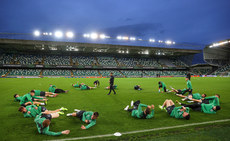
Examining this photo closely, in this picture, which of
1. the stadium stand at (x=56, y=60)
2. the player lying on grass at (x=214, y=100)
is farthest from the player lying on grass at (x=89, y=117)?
the stadium stand at (x=56, y=60)

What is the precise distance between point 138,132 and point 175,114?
95.5 inches

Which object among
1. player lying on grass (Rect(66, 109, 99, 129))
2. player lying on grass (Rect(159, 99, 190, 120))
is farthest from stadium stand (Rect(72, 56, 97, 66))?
player lying on grass (Rect(159, 99, 190, 120))

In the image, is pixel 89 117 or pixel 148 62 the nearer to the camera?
pixel 89 117

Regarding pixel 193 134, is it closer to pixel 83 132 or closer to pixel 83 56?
pixel 83 132

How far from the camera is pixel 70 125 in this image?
5.05 meters

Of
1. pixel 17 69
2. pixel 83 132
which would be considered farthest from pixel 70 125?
pixel 17 69

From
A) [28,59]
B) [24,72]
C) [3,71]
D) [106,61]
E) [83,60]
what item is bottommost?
[24,72]

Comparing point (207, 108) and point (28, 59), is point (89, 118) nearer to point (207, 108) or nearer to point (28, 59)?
point (207, 108)

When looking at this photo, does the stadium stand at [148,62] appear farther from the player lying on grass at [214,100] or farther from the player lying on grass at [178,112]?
the player lying on grass at [178,112]

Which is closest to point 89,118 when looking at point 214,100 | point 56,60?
point 214,100

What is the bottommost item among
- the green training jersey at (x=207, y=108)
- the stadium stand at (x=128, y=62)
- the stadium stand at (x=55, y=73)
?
Result: the green training jersey at (x=207, y=108)

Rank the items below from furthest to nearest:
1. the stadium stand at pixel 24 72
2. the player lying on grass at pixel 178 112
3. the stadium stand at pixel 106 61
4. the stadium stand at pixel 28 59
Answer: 1. the stadium stand at pixel 106 61
2. the stadium stand at pixel 28 59
3. the stadium stand at pixel 24 72
4. the player lying on grass at pixel 178 112

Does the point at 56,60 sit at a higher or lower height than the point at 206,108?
higher

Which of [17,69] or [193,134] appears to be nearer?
[193,134]
